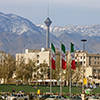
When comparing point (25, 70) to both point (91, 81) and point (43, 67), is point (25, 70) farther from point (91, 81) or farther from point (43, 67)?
point (91, 81)

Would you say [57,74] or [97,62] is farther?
[97,62]

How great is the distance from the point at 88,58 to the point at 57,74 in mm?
58890

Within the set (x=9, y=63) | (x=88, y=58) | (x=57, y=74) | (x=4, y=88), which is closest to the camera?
(x=4, y=88)

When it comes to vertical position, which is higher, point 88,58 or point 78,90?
point 88,58

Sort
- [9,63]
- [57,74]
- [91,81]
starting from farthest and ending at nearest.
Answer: [91,81], [57,74], [9,63]

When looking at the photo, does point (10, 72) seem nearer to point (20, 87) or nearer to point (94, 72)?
point (20, 87)

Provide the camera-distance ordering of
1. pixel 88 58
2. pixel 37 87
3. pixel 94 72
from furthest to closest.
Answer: pixel 88 58 → pixel 94 72 → pixel 37 87

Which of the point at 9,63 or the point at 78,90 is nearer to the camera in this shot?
the point at 78,90

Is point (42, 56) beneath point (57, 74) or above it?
above

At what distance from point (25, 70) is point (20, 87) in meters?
25.3

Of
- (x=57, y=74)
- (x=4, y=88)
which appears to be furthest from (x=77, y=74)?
(x=4, y=88)

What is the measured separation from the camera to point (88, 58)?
7249 inches

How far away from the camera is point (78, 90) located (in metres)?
109

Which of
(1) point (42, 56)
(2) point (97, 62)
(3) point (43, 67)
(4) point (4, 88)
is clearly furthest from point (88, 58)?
(4) point (4, 88)
